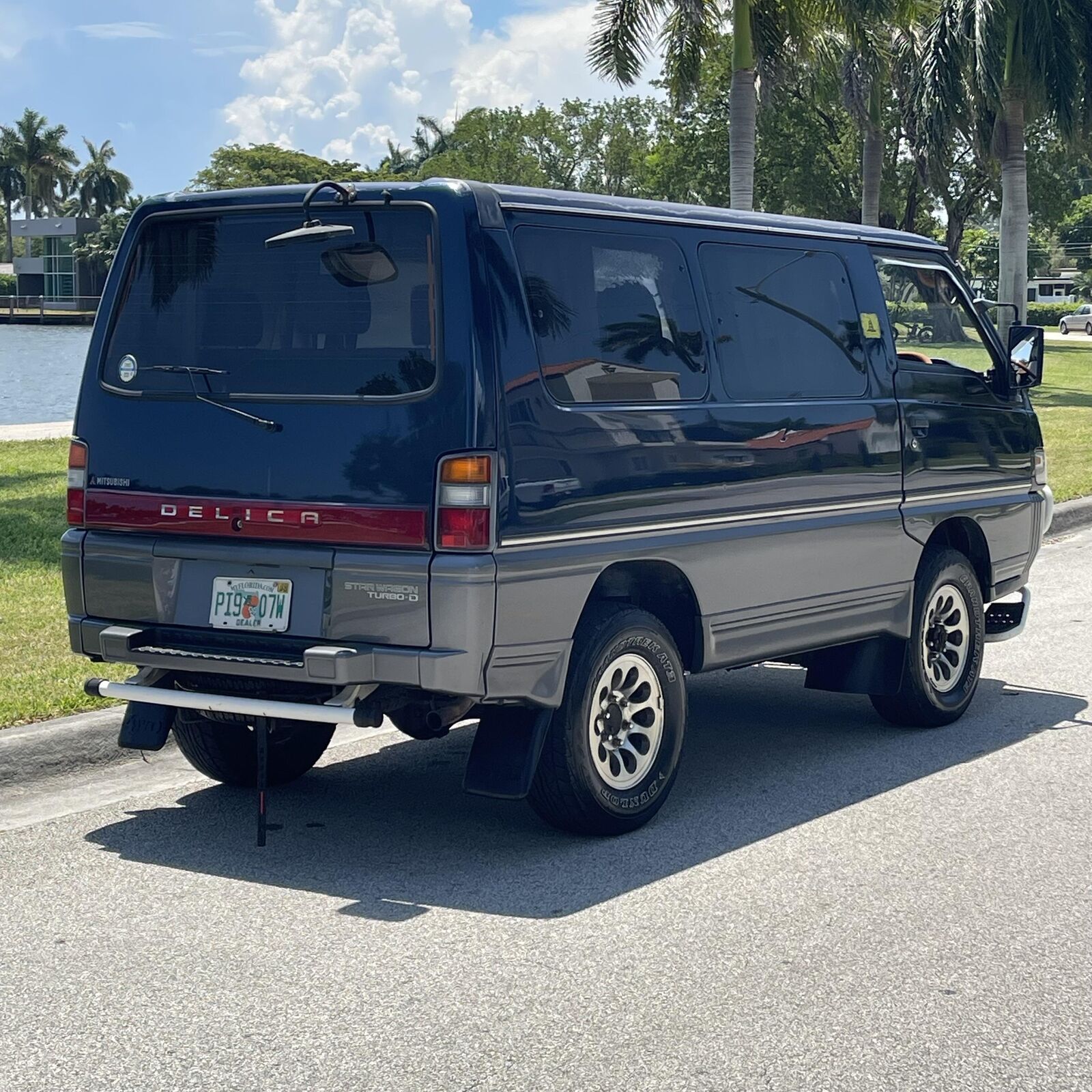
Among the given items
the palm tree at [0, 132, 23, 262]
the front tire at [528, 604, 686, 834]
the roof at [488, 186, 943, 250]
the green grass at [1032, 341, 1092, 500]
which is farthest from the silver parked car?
the palm tree at [0, 132, 23, 262]

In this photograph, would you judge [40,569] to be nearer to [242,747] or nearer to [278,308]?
[242,747]

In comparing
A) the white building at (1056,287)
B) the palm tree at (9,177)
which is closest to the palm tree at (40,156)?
the palm tree at (9,177)

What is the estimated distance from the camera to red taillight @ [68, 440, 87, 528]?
5969 mm

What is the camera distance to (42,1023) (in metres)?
4.16

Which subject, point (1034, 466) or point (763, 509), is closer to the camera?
point (763, 509)

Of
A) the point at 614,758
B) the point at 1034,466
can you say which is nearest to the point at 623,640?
the point at 614,758

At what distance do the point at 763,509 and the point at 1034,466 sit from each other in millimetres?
2494

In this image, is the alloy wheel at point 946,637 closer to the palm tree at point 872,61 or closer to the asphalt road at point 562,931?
the asphalt road at point 562,931

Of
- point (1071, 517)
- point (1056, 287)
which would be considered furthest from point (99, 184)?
point (1071, 517)

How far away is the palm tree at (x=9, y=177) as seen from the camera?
13338 centimetres

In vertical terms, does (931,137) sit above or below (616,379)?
above

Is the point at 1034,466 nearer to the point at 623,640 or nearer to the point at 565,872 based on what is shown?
the point at 623,640

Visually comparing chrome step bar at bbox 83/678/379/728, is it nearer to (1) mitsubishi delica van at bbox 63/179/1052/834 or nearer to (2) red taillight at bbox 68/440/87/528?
(1) mitsubishi delica van at bbox 63/179/1052/834

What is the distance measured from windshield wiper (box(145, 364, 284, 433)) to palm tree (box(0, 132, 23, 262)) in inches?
5389
